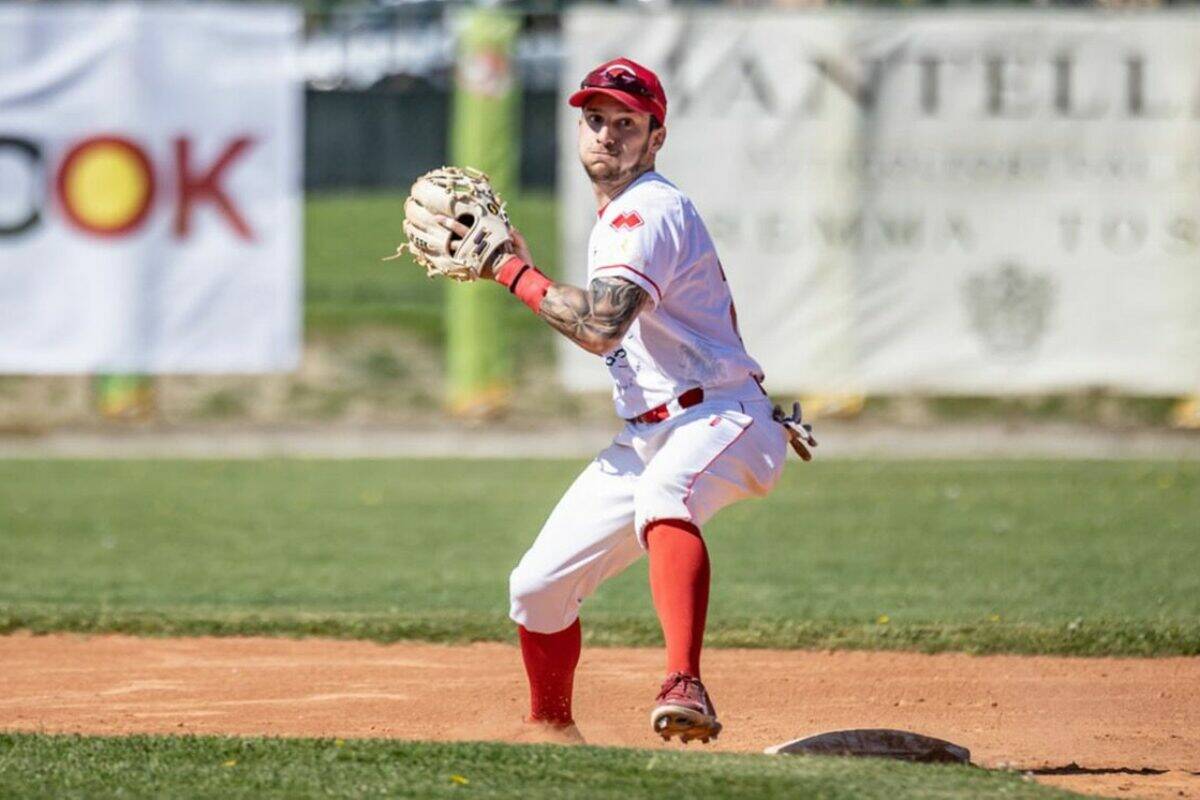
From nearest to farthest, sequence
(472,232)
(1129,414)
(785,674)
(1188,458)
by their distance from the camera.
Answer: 1. (472,232)
2. (785,674)
3. (1188,458)
4. (1129,414)

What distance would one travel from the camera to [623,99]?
4844 mm

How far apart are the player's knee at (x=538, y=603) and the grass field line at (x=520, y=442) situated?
26.1ft

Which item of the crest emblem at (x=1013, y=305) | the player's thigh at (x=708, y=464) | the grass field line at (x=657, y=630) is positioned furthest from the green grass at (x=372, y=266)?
the player's thigh at (x=708, y=464)

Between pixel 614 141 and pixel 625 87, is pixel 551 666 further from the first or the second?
pixel 625 87

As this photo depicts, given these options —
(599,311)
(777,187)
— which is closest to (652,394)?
(599,311)

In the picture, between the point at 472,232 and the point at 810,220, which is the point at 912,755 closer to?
the point at 472,232


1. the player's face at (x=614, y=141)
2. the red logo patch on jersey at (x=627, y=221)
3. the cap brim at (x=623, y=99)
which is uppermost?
the cap brim at (x=623, y=99)

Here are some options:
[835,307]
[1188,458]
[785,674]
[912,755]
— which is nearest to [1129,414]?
[1188,458]

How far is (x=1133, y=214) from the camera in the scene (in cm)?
1356

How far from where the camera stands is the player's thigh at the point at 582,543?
505cm

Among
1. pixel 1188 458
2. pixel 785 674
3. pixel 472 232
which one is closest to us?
pixel 472 232

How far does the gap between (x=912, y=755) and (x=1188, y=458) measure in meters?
8.69

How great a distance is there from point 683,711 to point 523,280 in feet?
3.91

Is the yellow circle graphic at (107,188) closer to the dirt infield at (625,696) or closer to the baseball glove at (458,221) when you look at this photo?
the dirt infield at (625,696)
